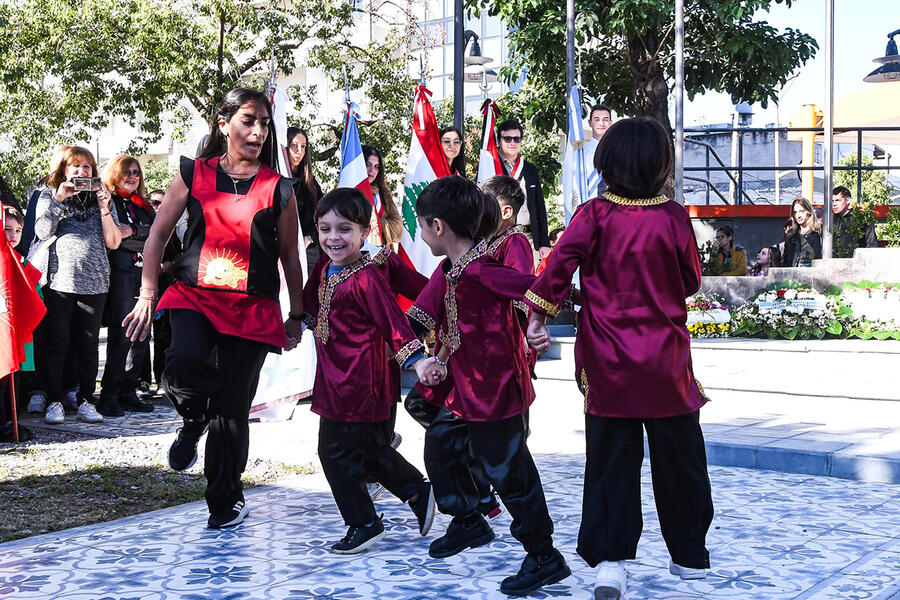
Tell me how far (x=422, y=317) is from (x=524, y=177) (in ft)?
16.1

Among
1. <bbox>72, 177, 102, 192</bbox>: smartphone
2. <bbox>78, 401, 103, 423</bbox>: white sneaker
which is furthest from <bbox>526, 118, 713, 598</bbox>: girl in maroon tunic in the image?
<bbox>78, 401, 103, 423</bbox>: white sneaker

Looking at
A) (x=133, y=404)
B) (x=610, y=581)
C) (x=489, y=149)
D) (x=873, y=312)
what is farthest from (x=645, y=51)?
(x=610, y=581)

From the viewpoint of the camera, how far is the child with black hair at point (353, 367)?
451cm

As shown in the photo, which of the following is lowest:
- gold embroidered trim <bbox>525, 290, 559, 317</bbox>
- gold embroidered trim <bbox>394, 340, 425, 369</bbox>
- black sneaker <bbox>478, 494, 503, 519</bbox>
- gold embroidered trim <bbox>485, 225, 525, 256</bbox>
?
black sneaker <bbox>478, 494, 503, 519</bbox>

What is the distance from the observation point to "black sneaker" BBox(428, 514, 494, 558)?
4.43 metres

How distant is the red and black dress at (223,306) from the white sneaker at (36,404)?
4.05 metres

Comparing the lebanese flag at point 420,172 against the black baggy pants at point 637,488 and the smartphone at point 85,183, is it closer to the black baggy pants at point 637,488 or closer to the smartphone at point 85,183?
the smartphone at point 85,183

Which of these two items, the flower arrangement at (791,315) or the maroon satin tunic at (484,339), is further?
the flower arrangement at (791,315)

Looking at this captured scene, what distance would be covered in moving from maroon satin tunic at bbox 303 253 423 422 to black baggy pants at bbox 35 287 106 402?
4.05 m

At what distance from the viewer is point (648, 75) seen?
59.5 ft

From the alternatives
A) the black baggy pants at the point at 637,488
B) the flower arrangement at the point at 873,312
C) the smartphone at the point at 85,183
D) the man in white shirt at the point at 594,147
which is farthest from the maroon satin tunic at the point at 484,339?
the flower arrangement at the point at 873,312

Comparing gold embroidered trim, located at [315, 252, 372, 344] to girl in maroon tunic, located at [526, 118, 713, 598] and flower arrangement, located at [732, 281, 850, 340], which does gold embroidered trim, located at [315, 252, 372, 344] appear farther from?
flower arrangement, located at [732, 281, 850, 340]

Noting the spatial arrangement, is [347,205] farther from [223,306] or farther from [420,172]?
[420,172]

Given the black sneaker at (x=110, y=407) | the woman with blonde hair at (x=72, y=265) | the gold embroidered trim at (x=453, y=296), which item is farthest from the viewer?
the black sneaker at (x=110, y=407)
